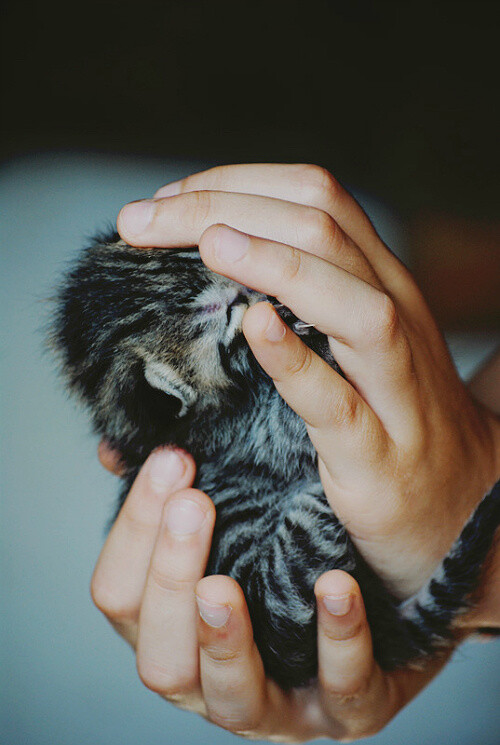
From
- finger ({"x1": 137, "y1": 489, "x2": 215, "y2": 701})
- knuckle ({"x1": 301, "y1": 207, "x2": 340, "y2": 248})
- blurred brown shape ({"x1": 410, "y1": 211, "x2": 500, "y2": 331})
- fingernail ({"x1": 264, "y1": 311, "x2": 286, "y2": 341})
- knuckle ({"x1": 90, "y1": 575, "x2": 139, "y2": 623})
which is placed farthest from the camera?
blurred brown shape ({"x1": 410, "y1": 211, "x2": 500, "y2": 331})

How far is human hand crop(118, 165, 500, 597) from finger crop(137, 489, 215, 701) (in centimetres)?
20

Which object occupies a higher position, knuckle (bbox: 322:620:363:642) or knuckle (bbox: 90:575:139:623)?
knuckle (bbox: 322:620:363:642)

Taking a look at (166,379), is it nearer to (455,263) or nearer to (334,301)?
(334,301)

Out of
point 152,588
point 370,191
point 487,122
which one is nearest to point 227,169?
point 152,588

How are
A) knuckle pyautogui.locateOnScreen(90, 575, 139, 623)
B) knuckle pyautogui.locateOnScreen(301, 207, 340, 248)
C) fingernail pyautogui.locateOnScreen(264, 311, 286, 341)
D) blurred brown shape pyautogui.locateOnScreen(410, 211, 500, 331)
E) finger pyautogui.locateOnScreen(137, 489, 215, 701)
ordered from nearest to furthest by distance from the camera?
fingernail pyautogui.locateOnScreen(264, 311, 286, 341) < knuckle pyautogui.locateOnScreen(301, 207, 340, 248) < finger pyautogui.locateOnScreen(137, 489, 215, 701) < knuckle pyautogui.locateOnScreen(90, 575, 139, 623) < blurred brown shape pyautogui.locateOnScreen(410, 211, 500, 331)

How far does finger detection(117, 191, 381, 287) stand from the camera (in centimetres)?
73

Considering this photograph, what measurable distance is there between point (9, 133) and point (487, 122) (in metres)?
1.73

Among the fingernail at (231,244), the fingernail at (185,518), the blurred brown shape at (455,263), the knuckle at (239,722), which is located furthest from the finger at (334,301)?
the blurred brown shape at (455,263)

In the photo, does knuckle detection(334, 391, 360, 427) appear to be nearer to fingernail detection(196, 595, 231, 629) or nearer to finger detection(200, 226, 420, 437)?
finger detection(200, 226, 420, 437)

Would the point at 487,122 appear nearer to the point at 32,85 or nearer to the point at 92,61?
the point at 92,61

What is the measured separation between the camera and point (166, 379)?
0.85m

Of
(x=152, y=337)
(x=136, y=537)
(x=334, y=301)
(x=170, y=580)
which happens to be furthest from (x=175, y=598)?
(x=334, y=301)

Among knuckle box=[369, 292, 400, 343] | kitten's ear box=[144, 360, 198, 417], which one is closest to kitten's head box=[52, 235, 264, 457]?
kitten's ear box=[144, 360, 198, 417]

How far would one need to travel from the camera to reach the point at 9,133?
167cm
